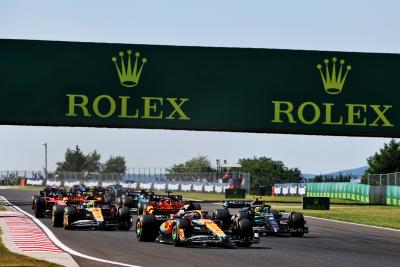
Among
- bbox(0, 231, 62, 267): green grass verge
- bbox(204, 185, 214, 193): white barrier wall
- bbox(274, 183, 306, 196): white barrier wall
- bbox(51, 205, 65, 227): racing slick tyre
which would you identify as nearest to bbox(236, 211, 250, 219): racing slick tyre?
bbox(51, 205, 65, 227): racing slick tyre

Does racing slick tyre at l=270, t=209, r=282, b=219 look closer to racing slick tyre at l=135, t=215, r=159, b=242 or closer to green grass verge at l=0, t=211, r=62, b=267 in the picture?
racing slick tyre at l=135, t=215, r=159, b=242

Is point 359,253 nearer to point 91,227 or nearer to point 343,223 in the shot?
point 91,227

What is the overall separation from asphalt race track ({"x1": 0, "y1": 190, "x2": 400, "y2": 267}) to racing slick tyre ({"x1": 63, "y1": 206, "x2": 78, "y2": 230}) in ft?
0.79

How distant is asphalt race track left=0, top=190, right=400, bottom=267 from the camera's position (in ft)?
57.2

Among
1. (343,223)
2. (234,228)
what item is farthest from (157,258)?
(343,223)

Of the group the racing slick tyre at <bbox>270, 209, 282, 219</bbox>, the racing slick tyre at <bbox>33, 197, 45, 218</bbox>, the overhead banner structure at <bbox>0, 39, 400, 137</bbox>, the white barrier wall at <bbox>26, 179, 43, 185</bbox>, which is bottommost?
the white barrier wall at <bbox>26, 179, 43, 185</bbox>

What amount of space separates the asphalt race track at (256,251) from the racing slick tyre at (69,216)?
0.24 metres

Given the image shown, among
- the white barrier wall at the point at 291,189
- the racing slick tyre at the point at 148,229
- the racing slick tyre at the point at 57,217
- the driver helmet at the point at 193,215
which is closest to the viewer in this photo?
the driver helmet at the point at 193,215

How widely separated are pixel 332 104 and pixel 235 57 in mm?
2895

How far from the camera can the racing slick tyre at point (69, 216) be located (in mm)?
27109

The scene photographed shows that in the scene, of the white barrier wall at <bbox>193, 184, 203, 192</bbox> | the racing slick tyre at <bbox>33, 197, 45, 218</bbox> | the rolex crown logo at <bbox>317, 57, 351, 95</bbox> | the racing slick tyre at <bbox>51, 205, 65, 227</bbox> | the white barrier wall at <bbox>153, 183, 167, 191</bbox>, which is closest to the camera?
the rolex crown logo at <bbox>317, 57, 351, 95</bbox>

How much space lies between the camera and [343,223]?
1399 inches

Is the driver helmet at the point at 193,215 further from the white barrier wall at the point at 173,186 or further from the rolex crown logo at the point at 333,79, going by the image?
the white barrier wall at the point at 173,186

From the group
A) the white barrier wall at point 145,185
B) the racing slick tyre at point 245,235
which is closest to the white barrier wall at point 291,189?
the white barrier wall at point 145,185
